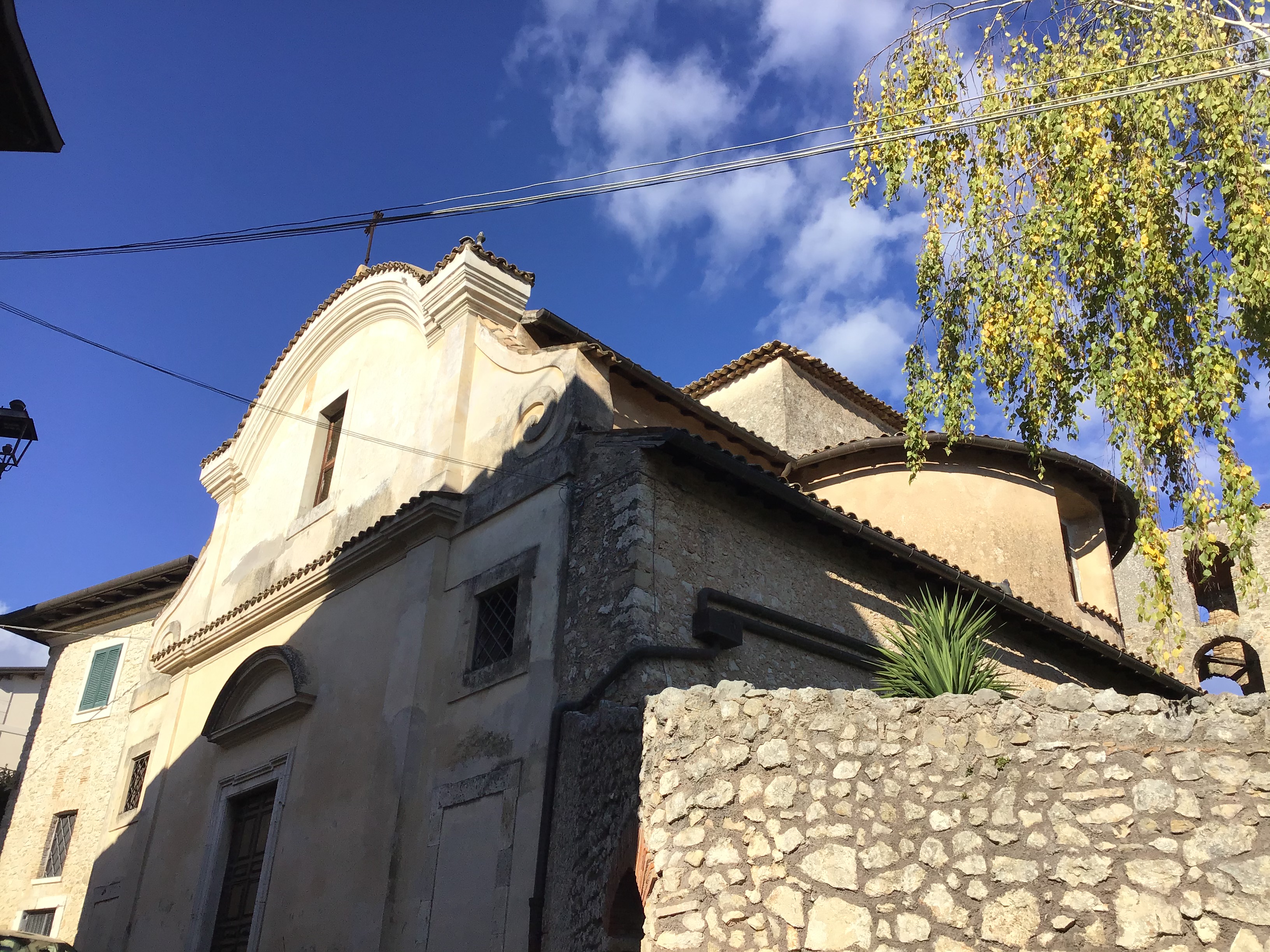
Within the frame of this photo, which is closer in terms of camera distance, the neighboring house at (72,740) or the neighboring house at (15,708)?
the neighboring house at (72,740)

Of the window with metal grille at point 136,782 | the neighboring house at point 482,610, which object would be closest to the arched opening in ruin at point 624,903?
the neighboring house at point 482,610

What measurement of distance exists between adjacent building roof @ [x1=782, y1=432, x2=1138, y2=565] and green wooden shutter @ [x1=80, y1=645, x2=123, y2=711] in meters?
13.2

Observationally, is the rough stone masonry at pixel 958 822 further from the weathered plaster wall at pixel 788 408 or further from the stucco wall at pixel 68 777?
the stucco wall at pixel 68 777

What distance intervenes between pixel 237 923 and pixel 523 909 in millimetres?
5102

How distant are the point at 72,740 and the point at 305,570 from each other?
9.79 metres

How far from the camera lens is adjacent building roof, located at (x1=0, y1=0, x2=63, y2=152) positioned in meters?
8.36

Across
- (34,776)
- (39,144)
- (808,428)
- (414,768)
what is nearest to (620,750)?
(414,768)

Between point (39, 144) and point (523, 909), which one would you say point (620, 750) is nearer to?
point (523, 909)

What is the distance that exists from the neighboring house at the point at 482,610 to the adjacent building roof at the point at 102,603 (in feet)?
11.5

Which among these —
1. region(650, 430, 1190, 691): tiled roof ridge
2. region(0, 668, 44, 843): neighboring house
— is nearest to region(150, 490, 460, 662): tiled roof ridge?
region(650, 430, 1190, 691): tiled roof ridge

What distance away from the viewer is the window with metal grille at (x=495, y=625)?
9656 millimetres

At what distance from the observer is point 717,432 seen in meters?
13.0

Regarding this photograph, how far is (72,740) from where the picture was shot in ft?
61.8

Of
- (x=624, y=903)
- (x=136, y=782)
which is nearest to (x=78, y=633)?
(x=136, y=782)
